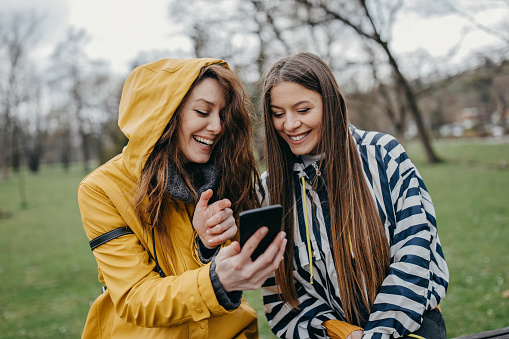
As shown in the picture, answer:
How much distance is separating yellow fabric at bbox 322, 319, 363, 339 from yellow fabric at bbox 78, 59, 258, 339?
19.9 inches

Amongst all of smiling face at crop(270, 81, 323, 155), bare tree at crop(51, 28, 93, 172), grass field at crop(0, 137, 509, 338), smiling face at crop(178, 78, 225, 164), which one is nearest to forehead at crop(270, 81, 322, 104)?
smiling face at crop(270, 81, 323, 155)

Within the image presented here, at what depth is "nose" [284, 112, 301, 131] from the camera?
2.28 m

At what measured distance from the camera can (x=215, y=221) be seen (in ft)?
5.94

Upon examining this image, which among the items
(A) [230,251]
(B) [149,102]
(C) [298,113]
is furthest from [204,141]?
(A) [230,251]

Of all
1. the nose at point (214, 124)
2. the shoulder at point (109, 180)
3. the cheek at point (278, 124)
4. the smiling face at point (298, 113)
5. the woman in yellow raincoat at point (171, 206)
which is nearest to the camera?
the woman in yellow raincoat at point (171, 206)

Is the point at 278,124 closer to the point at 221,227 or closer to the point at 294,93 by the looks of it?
the point at 294,93

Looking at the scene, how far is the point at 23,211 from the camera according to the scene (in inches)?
701

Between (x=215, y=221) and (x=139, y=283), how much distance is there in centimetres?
50

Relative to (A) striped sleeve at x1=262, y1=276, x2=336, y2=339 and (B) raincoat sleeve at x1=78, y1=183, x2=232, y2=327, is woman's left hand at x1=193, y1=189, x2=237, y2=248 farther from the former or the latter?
(A) striped sleeve at x1=262, y1=276, x2=336, y2=339

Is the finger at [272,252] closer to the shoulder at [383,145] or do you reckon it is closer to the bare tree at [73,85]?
the shoulder at [383,145]

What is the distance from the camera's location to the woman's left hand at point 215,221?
183cm

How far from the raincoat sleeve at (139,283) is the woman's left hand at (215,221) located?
205 millimetres

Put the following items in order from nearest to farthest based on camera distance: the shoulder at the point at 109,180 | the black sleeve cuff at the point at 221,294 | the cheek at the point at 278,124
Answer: the black sleeve cuff at the point at 221,294, the shoulder at the point at 109,180, the cheek at the point at 278,124

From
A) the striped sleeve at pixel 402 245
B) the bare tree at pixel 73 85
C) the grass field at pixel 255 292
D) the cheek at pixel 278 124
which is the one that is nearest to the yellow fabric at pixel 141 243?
the cheek at pixel 278 124
